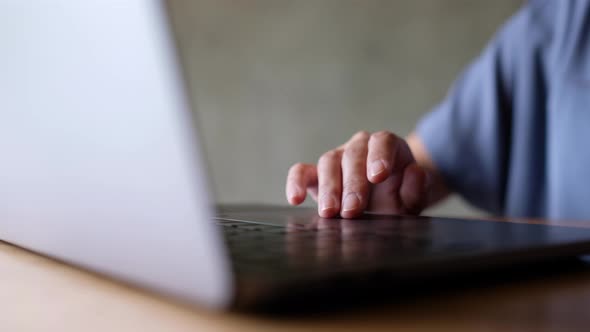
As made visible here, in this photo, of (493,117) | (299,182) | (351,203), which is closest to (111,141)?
(351,203)

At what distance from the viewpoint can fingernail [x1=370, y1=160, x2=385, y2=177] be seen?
47cm

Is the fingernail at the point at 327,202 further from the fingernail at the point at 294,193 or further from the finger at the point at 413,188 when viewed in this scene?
the finger at the point at 413,188

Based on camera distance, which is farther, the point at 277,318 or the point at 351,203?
the point at 351,203

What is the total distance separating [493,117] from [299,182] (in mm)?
484

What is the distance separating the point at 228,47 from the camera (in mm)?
2113

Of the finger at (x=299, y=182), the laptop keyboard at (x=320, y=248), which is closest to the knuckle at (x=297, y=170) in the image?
the finger at (x=299, y=182)

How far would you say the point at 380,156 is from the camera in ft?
1.62

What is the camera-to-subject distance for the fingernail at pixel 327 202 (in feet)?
1.46

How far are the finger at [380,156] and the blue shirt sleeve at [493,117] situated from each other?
0.38 metres

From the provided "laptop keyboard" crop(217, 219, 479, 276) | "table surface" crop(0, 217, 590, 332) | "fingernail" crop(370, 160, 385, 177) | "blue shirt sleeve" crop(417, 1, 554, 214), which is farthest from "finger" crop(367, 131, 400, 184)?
"blue shirt sleeve" crop(417, 1, 554, 214)

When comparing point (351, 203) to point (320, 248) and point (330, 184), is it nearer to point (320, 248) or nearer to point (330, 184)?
point (330, 184)

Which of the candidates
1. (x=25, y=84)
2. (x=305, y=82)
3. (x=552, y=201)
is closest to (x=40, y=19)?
(x=25, y=84)

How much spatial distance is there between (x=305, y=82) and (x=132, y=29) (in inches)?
75.2

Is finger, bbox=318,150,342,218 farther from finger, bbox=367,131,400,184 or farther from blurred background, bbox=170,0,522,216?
blurred background, bbox=170,0,522,216
